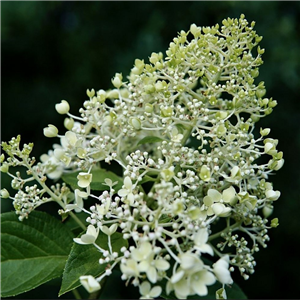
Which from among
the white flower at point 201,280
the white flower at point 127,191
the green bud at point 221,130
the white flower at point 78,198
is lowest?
the white flower at point 201,280

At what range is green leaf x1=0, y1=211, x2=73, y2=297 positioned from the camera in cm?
162

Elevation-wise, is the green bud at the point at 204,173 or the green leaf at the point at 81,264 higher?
the green bud at the point at 204,173

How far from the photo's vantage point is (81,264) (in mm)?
1359

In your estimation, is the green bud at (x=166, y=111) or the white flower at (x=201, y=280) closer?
the white flower at (x=201, y=280)

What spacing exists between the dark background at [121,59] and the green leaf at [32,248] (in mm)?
1129

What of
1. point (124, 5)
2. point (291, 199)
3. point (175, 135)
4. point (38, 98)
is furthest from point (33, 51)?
point (175, 135)

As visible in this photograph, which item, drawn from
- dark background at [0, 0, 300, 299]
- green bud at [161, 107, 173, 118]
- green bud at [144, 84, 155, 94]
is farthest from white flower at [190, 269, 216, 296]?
dark background at [0, 0, 300, 299]

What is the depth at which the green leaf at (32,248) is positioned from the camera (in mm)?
1619

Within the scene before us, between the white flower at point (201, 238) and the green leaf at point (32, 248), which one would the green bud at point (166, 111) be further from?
the green leaf at point (32, 248)

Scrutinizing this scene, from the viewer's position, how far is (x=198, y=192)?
144 cm

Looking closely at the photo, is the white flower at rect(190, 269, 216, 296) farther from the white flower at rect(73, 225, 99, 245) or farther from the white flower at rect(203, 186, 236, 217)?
the white flower at rect(73, 225, 99, 245)

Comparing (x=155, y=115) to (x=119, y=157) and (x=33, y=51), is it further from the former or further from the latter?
(x=33, y=51)

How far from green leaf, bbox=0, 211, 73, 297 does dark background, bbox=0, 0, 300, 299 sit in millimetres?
1129

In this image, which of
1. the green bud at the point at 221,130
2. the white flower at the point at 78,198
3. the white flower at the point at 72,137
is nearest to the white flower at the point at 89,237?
the white flower at the point at 78,198
